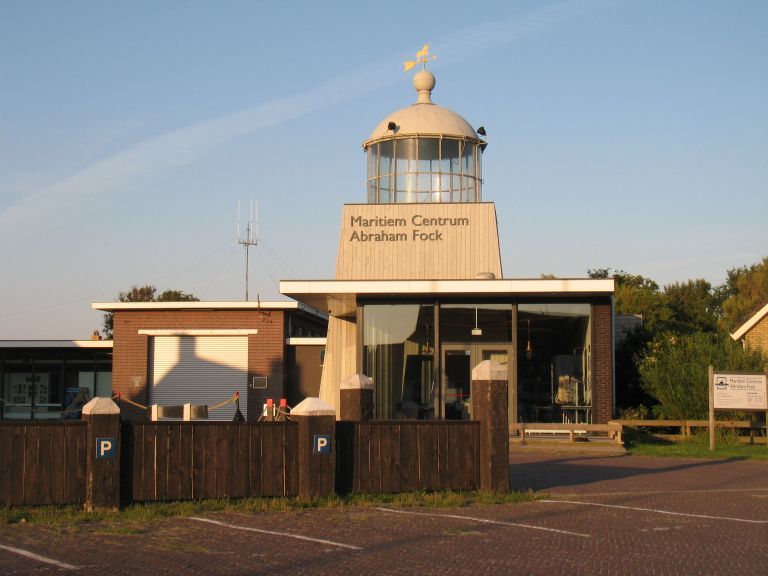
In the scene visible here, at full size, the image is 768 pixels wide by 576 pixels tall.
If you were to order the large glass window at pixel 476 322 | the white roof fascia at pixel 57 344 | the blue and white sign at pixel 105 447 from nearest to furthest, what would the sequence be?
the blue and white sign at pixel 105 447
the large glass window at pixel 476 322
the white roof fascia at pixel 57 344

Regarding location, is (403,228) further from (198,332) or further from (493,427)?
(493,427)

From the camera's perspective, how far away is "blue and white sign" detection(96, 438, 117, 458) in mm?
12438

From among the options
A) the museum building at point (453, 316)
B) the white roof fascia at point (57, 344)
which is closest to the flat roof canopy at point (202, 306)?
the white roof fascia at point (57, 344)

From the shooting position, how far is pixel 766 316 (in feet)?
107

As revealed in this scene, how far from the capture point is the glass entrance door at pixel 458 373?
24344 millimetres

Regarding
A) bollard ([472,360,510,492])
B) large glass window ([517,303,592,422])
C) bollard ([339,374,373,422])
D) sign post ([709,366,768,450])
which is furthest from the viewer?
large glass window ([517,303,592,422])

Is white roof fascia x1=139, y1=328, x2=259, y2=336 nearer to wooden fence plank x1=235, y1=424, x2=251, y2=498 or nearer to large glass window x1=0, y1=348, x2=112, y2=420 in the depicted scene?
large glass window x1=0, y1=348, x2=112, y2=420

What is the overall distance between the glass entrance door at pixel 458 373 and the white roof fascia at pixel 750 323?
1204 centimetres

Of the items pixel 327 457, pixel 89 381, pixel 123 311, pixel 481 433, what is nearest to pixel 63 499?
pixel 327 457

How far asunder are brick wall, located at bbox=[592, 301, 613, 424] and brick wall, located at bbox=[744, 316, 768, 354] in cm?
1056

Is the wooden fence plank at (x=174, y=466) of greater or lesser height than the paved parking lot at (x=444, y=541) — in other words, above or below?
above

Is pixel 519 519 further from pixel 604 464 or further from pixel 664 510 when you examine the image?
pixel 604 464

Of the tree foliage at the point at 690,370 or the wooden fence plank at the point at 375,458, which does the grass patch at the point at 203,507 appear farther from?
the tree foliage at the point at 690,370

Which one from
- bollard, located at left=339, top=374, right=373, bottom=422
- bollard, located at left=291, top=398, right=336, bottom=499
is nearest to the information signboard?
bollard, located at left=339, top=374, right=373, bottom=422
